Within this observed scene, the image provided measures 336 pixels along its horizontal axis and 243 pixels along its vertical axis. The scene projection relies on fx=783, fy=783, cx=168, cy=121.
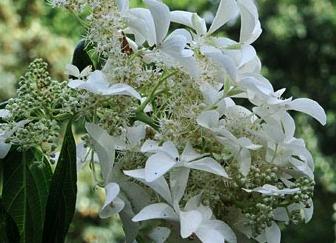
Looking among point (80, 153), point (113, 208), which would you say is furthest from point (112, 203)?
point (80, 153)

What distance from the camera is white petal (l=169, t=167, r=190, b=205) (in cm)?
57

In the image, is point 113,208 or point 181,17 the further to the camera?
point 181,17

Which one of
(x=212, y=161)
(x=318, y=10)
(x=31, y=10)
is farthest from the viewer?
(x=318, y=10)

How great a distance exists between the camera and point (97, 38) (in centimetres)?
62

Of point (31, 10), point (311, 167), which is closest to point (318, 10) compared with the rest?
point (31, 10)

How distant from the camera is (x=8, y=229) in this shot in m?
0.65

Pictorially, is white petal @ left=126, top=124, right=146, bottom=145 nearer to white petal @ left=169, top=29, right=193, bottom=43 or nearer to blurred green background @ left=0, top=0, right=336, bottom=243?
white petal @ left=169, top=29, right=193, bottom=43

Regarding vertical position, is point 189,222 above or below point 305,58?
above

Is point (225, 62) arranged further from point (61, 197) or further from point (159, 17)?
point (61, 197)

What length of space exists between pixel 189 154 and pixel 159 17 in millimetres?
111

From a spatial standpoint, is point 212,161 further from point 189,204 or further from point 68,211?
point 68,211

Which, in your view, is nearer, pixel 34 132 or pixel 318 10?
pixel 34 132

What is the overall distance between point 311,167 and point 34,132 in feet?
0.74

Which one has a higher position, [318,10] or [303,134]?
[318,10]
